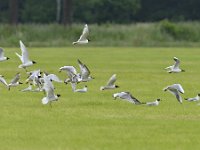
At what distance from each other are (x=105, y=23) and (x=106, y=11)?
1746cm

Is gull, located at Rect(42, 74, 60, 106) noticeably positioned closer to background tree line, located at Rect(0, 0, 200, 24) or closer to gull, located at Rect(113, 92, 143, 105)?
gull, located at Rect(113, 92, 143, 105)

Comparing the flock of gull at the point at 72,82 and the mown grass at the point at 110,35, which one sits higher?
the flock of gull at the point at 72,82

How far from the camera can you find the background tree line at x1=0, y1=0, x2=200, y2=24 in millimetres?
79875

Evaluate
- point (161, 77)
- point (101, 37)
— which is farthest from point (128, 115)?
point (101, 37)

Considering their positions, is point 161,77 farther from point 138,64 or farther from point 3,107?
point 3,107

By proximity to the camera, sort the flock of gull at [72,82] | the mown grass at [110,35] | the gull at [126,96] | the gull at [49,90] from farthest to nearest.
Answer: the mown grass at [110,35] → the gull at [126,96] → the flock of gull at [72,82] → the gull at [49,90]

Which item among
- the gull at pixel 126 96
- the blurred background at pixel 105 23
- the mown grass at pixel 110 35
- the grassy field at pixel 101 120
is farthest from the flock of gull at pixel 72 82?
the mown grass at pixel 110 35

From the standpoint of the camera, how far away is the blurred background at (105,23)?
4916cm

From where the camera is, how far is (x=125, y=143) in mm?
12148

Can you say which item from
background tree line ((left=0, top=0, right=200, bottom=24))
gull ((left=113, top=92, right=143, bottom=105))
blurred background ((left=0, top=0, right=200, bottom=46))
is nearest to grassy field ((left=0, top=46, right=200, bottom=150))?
gull ((left=113, top=92, right=143, bottom=105))

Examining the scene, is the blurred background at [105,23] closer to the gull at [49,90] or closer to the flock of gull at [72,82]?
the flock of gull at [72,82]

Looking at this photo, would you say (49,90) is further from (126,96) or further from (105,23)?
(105,23)

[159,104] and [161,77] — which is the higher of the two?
[159,104]

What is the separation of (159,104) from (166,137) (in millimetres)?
4425
